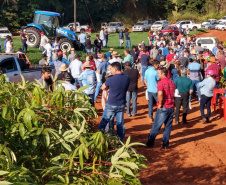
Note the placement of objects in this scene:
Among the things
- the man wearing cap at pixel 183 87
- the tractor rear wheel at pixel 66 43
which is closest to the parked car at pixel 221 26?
the tractor rear wheel at pixel 66 43

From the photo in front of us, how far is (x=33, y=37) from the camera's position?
30.2 metres

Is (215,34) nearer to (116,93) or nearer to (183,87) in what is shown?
(183,87)

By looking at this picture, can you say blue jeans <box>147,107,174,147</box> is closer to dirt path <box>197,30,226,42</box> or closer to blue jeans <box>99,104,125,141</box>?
blue jeans <box>99,104,125,141</box>

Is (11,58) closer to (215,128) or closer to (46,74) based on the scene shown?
(46,74)

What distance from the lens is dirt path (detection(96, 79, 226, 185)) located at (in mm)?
7922

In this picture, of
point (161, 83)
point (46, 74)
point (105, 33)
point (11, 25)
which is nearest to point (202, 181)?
point (161, 83)

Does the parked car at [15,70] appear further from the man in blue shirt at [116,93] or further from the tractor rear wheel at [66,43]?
the tractor rear wheel at [66,43]

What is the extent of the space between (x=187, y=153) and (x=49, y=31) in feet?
74.5

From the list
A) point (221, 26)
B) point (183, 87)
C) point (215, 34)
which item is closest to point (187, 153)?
point (183, 87)

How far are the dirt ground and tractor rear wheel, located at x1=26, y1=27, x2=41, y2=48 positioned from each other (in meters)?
17.7

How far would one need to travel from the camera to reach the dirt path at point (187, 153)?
26.0 feet

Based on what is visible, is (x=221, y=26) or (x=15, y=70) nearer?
(x=15, y=70)

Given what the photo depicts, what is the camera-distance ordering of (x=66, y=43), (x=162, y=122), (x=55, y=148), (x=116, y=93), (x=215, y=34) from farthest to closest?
(x=215, y=34) → (x=66, y=43) → (x=162, y=122) → (x=116, y=93) → (x=55, y=148)

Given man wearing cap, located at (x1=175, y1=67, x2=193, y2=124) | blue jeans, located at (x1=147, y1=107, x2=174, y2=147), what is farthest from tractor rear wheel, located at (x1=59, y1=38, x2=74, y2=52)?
blue jeans, located at (x1=147, y1=107, x2=174, y2=147)
